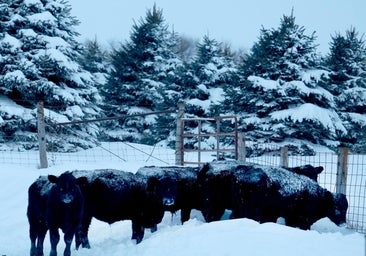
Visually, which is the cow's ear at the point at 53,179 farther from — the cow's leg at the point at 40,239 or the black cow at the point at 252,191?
the black cow at the point at 252,191

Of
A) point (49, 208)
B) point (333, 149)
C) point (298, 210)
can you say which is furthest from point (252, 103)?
point (49, 208)

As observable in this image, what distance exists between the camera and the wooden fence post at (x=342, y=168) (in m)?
8.38

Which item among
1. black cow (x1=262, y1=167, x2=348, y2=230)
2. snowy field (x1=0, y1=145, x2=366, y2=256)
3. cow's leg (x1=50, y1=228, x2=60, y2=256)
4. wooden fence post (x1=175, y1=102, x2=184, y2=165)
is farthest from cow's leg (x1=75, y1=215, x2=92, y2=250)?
wooden fence post (x1=175, y1=102, x2=184, y2=165)

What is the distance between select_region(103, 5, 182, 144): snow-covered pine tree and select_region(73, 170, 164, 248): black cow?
50.7ft

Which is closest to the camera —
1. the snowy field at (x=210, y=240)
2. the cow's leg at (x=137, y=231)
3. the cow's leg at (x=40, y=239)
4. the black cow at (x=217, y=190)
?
the snowy field at (x=210, y=240)

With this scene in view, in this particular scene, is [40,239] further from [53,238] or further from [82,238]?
[82,238]

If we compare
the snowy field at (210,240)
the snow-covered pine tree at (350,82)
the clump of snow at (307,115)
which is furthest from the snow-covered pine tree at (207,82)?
the snowy field at (210,240)

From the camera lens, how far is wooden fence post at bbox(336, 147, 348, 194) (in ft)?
27.5

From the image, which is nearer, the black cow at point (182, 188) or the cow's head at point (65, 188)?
the cow's head at point (65, 188)

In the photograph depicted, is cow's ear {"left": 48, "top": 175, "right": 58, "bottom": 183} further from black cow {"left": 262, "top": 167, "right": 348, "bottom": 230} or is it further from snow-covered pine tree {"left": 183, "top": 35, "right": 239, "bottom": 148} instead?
snow-covered pine tree {"left": 183, "top": 35, "right": 239, "bottom": 148}

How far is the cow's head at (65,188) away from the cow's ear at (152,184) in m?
1.64

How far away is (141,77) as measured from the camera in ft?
82.2

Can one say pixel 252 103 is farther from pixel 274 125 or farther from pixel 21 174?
pixel 21 174

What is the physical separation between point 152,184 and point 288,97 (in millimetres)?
13163
